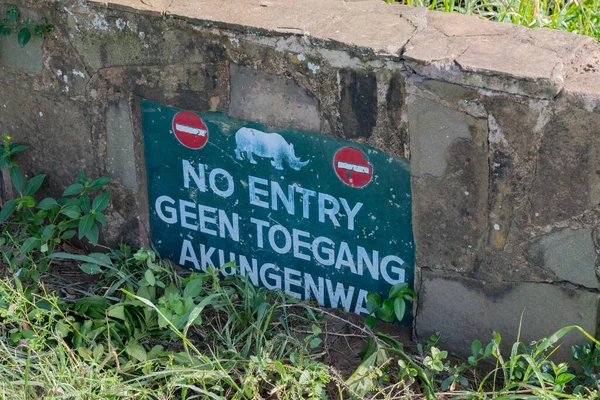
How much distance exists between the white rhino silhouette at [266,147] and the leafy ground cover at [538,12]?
1.01m

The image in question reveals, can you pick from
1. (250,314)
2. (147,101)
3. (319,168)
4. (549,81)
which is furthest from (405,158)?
(147,101)

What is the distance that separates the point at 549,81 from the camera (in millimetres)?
1985

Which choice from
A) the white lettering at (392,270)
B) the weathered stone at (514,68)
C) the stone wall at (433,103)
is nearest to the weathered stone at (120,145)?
the stone wall at (433,103)

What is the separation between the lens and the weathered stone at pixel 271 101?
7.72 feet

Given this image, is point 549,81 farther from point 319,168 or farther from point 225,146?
point 225,146

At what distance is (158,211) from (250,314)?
51 cm

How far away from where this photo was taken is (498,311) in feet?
7.54

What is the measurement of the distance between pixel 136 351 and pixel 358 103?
907mm

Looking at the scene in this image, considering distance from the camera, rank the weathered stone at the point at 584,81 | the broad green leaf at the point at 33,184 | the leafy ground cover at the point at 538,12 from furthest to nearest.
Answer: the leafy ground cover at the point at 538,12 < the broad green leaf at the point at 33,184 < the weathered stone at the point at 584,81

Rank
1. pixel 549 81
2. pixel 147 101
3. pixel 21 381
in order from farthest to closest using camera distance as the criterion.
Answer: pixel 147 101 → pixel 21 381 → pixel 549 81

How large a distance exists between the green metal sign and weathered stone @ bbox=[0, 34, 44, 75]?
427 millimetres

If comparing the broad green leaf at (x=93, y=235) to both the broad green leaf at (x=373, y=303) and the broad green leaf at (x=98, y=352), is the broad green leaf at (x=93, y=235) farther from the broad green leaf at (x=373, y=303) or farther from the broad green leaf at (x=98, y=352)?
the broad green leaf at (x=373, y=303)

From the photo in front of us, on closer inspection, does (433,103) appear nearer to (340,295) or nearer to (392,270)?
(392,270)

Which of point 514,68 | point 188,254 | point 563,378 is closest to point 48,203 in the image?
point 188,254
